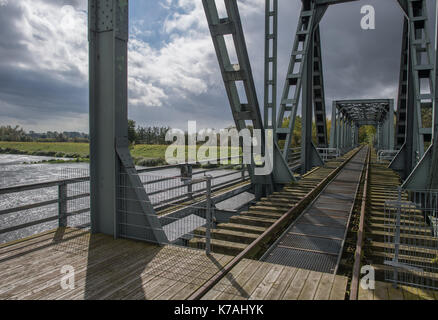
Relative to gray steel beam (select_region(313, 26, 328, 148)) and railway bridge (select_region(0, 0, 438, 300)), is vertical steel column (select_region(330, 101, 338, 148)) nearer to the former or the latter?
gray steel beam (select_region(313, 26, 328, 148))

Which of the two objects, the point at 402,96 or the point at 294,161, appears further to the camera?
the point at 402,96

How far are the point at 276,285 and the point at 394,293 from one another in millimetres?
1157

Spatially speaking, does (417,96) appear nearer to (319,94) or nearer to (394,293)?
(394,293)

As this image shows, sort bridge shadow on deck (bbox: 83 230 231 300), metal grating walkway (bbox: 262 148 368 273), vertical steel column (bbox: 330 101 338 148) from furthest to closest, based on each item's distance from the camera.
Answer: vertical steel column (bbox: 330 101 338 148) < metal grating walkway (bbox: 262 148 368 273) < bridge shadow on deck (bbox: 83 230 231 300)

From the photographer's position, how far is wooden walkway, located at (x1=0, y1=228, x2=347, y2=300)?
9.52 feet

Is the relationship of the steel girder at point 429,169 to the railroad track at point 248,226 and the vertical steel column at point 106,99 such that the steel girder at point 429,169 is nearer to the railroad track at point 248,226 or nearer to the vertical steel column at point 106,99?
the railroad track at point 248,226

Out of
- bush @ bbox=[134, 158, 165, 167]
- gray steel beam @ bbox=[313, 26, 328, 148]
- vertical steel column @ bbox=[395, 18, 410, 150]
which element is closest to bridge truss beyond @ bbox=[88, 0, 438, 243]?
gray steel beam @ bbox=[313, 26, 328, 148]

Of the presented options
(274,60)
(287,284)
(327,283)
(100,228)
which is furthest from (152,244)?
(274,60)

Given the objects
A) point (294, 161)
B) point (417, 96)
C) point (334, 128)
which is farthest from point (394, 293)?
point (334, 128)

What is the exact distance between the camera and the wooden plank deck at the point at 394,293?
285 centimetres

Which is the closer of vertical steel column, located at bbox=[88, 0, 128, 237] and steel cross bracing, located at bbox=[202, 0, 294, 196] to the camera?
vertical steel column, located at bbox=[88, 0, 128, 237]

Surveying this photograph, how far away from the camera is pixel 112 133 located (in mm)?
4516

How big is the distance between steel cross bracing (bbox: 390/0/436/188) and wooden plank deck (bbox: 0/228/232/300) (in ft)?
23.2
